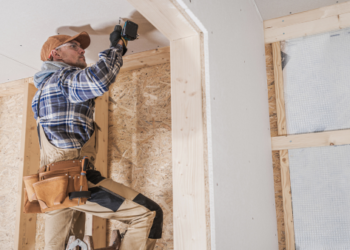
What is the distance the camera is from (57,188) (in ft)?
4.73

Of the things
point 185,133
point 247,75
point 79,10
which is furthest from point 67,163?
point 247,75

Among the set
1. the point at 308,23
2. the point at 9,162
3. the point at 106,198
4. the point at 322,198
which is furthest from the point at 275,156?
the point at 9,162

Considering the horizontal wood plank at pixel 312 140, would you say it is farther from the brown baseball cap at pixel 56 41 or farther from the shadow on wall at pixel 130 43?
the brown baseball cap at pixel 56 41

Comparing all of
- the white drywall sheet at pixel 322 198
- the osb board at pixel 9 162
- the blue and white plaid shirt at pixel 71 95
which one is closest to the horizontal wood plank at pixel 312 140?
the white drywall sheet at pixel 322 198

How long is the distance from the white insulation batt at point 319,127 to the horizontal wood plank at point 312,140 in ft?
0.13

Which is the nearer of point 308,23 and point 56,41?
point 56,41

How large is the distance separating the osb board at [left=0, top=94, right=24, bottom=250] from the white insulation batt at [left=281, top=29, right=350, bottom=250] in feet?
8.08

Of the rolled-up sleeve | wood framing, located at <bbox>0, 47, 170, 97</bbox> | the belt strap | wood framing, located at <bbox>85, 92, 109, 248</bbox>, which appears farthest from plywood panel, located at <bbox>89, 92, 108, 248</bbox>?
the belt strap

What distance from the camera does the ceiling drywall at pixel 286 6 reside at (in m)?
2.08

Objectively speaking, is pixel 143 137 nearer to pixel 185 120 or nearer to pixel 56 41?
pixel 56 41

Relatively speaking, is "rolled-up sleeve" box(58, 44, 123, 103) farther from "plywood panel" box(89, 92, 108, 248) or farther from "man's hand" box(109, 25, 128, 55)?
"plywood panel" box(89, 92, 108, 248)

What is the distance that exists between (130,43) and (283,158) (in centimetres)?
145

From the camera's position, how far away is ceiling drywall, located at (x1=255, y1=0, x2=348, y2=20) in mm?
2082

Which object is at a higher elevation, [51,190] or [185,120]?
[185,120]
